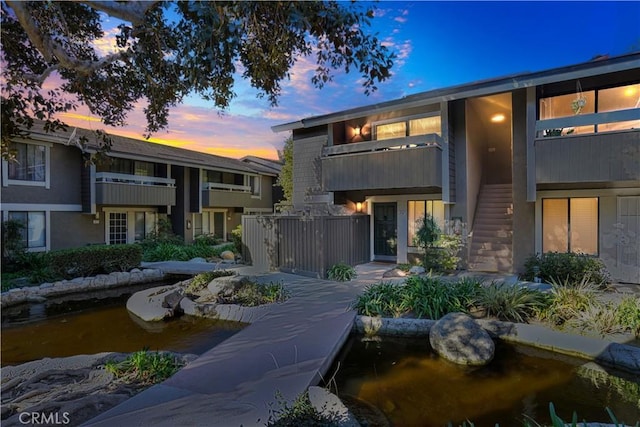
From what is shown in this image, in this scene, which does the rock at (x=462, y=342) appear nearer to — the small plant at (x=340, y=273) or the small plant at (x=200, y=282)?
the small plant at (x=340, y=273)

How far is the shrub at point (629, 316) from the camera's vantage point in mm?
5996

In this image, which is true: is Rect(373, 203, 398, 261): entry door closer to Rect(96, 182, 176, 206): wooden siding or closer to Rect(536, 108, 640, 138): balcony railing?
Rect(536, 108, 640, 138): balcony railing

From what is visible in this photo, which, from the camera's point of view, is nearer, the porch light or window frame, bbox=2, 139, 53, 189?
the porch light

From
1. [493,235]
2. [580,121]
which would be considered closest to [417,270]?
[493,235]

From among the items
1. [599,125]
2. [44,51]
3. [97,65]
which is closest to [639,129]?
[599,125]

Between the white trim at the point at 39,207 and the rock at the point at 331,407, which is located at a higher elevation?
the white trim at the point at 39,207

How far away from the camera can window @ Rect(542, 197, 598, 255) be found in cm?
1013

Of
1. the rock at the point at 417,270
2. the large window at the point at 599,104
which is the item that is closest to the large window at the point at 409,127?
the large window at the point at 599,104

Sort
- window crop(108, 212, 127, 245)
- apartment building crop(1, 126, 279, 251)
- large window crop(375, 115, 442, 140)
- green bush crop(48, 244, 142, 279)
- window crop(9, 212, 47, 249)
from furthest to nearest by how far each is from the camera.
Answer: window crop(108, 212, 127, 245), apartment building crop(1, 126, 279, 251), window crop(9, 212, 47, 249), large window crop(375, 115, 442, 140), green bush crop(48, 244, 142, 279)

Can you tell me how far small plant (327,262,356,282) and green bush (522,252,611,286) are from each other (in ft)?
17.1

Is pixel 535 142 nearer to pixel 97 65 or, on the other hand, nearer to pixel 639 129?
pixel 639 129

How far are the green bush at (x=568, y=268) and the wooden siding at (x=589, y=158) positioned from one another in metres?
2.17

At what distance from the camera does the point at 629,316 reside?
243 inches

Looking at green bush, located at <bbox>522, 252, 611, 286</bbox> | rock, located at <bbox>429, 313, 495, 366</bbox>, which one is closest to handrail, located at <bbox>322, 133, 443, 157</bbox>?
green bush, located at <bbox>522, 252, 611, 286</bbox>
